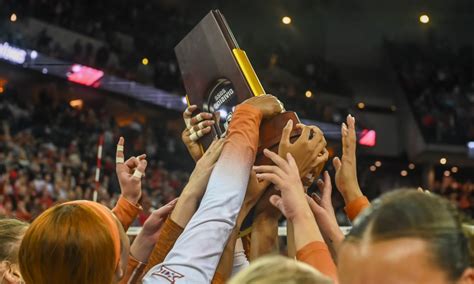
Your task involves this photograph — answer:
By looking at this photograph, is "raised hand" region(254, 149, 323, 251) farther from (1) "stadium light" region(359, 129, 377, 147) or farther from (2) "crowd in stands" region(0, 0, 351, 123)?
(1) "stadium light" region(359, 129, 377, 147)

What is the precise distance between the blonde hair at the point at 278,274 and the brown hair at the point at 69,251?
445 mm

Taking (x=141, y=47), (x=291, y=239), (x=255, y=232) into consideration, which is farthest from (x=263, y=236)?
(x=141, y=47)

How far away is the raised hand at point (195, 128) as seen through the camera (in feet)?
5.69

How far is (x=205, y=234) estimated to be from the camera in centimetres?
129

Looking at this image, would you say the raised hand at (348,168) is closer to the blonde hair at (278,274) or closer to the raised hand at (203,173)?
the raised hand at (203,173)

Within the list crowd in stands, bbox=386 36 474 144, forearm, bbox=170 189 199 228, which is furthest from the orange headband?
crowd in stands, bbox=386 36 474 144

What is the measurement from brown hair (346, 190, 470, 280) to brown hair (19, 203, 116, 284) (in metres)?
0.56

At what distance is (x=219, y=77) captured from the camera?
5.60ft

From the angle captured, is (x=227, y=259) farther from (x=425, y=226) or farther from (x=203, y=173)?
(x=425, y=226)

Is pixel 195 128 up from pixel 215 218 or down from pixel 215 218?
up

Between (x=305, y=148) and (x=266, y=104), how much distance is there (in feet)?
0.44

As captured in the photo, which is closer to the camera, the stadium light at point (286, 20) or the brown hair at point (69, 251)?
the brown hair at point (69, 251)

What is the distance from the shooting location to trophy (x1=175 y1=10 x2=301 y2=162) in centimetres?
158

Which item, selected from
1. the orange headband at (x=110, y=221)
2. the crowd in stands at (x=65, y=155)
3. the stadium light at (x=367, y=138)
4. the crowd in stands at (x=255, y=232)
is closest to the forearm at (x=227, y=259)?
the crowd in stands at (x=255, y=232)
